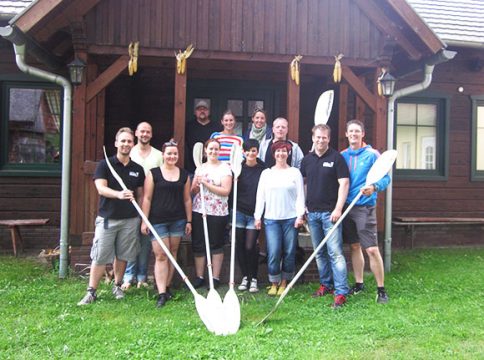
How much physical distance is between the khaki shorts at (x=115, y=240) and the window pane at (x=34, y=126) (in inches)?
132

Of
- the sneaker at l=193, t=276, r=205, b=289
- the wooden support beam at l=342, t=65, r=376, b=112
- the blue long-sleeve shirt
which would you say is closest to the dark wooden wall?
the wooden support beam at l=342, t=65, r=376, b=112

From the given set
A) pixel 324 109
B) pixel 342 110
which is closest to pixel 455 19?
pixel 342 110

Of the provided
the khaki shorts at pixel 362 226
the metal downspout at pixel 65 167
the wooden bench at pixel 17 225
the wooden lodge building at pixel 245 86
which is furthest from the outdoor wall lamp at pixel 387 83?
the wooden bench at pixel 17 225

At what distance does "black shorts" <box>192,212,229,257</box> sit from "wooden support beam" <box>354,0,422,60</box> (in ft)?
10.4

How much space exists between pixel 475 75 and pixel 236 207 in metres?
5.93

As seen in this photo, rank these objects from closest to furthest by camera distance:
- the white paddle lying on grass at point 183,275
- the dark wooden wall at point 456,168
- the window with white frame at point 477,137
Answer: the white paddle lying on grass at point 183,275 < the dark wooden wall at point 456,168 < the window with white frame at point 477,137

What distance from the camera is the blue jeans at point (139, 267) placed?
15.7 feet

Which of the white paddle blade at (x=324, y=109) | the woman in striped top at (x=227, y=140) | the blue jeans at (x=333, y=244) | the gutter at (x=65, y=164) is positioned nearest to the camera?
the blue jeans at (x=333, y=244)

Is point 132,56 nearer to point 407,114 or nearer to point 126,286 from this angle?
point 126,286

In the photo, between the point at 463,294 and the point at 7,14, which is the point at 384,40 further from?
the point at 7,14

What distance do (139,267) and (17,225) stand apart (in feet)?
8.57

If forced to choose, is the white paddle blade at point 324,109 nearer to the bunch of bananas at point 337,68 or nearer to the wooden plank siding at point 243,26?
the bunch of bananas at point 337,68

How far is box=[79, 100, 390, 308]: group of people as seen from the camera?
14.2 ft

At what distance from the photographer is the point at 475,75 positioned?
27.1ft
